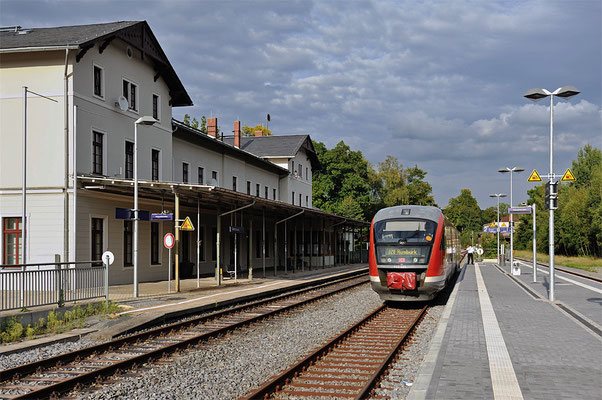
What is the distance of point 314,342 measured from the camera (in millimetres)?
10117

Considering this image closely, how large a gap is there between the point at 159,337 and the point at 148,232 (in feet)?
42.2

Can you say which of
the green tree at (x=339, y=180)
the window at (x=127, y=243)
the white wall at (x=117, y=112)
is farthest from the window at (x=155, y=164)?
the green tree at (x=339, y=180)

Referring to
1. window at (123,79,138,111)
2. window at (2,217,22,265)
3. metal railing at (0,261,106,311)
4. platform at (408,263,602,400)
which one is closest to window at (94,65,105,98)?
window at (123,79,138,111)

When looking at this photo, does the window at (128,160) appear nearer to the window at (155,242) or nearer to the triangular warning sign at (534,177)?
the window at (155,242)

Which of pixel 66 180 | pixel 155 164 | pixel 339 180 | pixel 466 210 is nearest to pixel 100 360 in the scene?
pixel 66 180

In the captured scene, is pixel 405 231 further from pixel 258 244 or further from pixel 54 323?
pixel 258 244

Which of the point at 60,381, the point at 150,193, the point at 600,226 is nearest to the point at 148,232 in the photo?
the point at 150,193

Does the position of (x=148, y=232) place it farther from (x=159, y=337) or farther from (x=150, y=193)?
(x=159, y=337)

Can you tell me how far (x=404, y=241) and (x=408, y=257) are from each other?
0.47 m

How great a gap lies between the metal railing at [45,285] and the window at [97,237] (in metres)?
5.57

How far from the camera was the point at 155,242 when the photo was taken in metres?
23.7

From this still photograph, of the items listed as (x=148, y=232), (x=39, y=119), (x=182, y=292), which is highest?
(x=39, y=119)

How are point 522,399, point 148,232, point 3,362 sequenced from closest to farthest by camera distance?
1. point 522,399
2. point 3,362
3. point 148,232

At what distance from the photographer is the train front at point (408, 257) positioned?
14.4 metres
